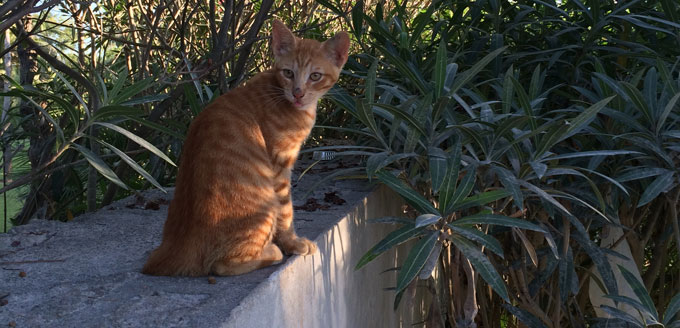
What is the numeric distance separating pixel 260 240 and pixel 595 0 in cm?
183

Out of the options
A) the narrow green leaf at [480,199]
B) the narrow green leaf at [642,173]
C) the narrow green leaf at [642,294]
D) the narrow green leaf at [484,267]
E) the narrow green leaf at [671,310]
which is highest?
the narrow green leaf at [642,173]

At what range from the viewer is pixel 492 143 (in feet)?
6.77

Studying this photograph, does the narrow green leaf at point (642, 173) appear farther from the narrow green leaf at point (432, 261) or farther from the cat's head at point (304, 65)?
the cat's head at point (304, 65)

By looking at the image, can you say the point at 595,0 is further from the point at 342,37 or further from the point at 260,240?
the point at 260,240

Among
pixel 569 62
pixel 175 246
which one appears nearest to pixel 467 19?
pixel 569 62

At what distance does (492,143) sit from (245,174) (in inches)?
30.8

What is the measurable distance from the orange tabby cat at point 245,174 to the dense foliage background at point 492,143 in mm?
160

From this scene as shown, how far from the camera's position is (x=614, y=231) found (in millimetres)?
2719

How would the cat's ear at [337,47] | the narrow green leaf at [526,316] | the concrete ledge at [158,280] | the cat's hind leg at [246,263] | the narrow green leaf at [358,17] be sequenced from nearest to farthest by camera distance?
the concrete ledge at [158,280] < the cat's hind leg at [246,263] < the cat's ear at [337,47] < the narrow green leaf at [526,316] < the narrow green leaf at [358,17]

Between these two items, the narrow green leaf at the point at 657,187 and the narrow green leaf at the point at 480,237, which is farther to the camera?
the narrow green leaf at the point at 657,187

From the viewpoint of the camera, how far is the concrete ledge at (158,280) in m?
1.48

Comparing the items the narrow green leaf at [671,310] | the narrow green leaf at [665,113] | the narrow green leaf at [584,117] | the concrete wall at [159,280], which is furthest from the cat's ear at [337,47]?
the narrow green leaf at [671,310]

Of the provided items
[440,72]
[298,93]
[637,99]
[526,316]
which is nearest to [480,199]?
[440,72]

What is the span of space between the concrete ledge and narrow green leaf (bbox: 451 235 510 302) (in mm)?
463
